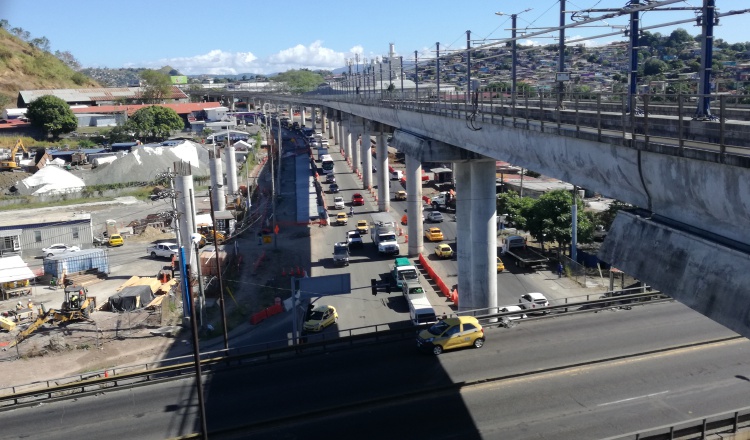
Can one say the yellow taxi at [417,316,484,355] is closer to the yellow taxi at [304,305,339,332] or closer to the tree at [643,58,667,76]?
the yellow taxi at [304,305,339,332]

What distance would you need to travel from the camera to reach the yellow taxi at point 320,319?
22.4 meters

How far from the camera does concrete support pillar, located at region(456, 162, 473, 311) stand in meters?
22.2

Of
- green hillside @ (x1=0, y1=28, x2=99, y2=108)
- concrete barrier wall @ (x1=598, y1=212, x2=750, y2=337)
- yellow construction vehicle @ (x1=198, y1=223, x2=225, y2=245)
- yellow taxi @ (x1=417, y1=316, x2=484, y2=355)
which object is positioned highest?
green hillside @ (x1=0, y1=28, x2=99, y2=108)

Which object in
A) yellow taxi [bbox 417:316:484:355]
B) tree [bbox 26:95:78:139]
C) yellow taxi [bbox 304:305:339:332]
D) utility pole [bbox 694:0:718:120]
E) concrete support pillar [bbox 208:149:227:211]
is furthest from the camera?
tree [bbox 26:95:78:139]

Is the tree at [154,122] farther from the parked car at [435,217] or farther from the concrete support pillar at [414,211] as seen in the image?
the concrete support pillar at [414,211]

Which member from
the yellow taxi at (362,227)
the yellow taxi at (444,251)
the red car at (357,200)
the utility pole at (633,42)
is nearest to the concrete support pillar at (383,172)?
the red car at (357,200)

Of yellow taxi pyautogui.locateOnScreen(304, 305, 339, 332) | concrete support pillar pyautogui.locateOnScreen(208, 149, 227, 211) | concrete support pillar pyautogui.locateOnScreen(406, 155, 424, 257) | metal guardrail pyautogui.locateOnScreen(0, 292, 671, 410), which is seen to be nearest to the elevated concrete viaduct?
metal guardrail pyautogui.locateOnScreen(0, 292, 671, 410)

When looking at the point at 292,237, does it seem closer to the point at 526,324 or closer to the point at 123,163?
the point at 526,324

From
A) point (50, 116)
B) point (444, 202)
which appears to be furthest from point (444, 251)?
point (50, 116)

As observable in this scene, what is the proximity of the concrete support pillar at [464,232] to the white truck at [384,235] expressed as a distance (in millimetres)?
11287

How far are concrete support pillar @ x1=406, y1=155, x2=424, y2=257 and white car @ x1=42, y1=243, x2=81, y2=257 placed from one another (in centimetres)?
1802

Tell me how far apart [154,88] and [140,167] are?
213 feet

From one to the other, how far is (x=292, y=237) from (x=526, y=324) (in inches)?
928

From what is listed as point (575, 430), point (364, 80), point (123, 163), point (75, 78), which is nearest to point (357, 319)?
point (575, 430)
